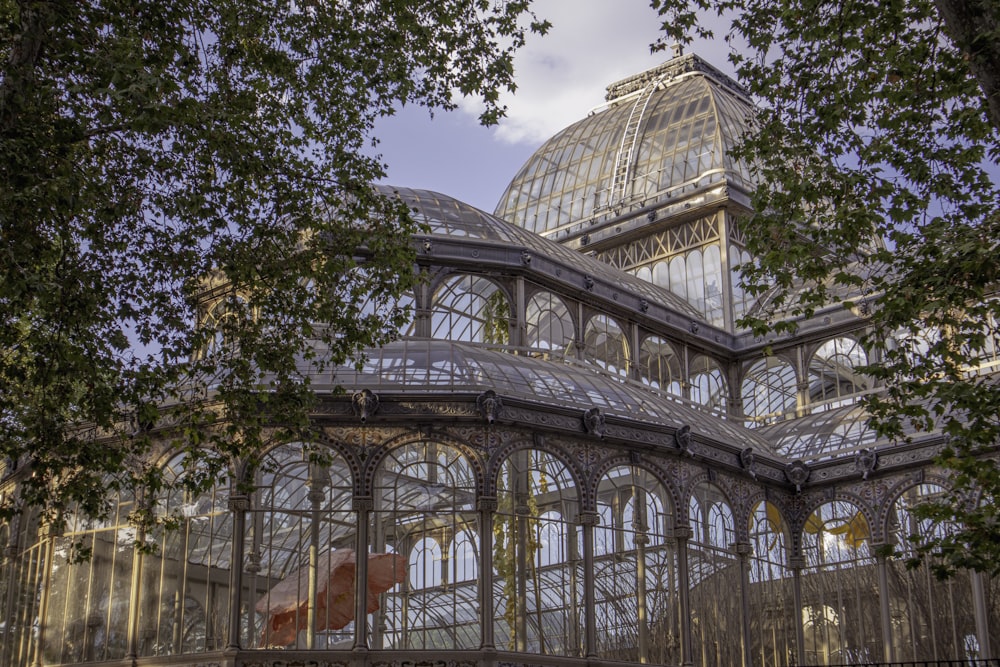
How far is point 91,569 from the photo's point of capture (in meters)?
27.5

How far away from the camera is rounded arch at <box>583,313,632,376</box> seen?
126ft

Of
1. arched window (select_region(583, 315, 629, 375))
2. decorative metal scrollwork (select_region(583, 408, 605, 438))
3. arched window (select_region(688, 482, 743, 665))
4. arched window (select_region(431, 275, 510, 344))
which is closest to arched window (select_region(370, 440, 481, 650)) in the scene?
decorative metal scrollwork (select_region(583, 408, 605, 438))

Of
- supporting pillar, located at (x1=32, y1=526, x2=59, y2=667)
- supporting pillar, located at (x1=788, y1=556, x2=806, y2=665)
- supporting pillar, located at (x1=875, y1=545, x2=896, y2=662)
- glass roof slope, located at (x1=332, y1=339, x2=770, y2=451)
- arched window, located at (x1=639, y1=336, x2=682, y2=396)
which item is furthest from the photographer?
arched window, located at (x1=639, y1=336, x2=682, y2=396)

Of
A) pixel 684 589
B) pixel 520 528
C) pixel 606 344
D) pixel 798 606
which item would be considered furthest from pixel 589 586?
pixel 606 344

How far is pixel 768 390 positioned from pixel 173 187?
25335 mm

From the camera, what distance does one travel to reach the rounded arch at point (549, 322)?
36688 millimetres

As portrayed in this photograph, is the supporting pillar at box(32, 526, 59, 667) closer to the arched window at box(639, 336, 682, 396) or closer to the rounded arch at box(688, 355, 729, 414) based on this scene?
the arched window at box(639, 336, 682, 396)

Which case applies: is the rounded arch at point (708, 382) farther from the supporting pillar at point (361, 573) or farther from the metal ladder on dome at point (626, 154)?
the supporting pillar at point (361, 573)

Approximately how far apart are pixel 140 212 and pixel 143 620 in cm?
950

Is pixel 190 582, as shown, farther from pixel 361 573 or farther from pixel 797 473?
pixel 797 473

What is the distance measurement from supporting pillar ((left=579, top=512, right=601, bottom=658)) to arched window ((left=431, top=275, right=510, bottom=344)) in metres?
8.01

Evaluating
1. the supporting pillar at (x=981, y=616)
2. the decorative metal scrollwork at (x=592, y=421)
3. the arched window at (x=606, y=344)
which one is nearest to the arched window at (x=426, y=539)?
the decorative metal scrollwork at (x=592, y=421)

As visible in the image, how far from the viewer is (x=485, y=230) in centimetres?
3709

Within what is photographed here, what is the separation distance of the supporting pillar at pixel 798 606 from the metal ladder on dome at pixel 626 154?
18148 mm
